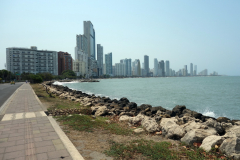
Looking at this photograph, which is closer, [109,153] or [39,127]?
[109,153]

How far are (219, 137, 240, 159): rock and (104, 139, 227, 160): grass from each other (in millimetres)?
200

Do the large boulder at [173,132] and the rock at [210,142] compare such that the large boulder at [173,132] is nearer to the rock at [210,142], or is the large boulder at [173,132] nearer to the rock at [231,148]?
the rock at [210,142]

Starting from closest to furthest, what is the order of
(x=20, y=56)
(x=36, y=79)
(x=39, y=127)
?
(x=39, y=127), (x=36, y=79), (x=20, y=56)

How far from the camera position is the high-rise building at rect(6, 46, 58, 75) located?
13100 centimetres

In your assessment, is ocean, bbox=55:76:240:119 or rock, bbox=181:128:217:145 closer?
rock, bbox=181:128:217:145

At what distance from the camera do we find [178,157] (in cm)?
495

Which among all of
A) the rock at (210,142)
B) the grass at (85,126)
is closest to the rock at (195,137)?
the rock at (210,142)

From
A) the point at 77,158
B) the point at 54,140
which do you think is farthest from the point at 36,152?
the point at 77,158

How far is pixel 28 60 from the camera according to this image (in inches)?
5335

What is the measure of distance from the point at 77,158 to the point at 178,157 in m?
2.92

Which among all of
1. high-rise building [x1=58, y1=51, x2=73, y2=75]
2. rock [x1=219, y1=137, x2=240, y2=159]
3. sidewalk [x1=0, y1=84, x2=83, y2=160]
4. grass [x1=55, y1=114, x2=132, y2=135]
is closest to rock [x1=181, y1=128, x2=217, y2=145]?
rock [x1=219, y1=137, x2=240, y2=159]

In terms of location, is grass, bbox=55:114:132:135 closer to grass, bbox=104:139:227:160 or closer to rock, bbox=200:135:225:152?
grass, bbox=104:139:227:160

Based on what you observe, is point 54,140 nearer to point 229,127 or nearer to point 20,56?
point 229,127

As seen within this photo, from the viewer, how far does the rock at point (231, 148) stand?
4891 mm
